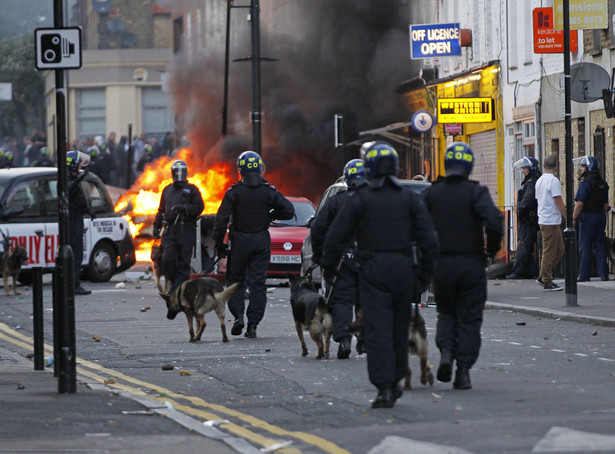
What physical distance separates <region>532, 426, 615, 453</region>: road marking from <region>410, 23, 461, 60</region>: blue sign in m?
29.3

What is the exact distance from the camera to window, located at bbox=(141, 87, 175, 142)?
257 feet

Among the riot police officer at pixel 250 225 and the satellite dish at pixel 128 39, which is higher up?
the satellite dish at pixel 128 39

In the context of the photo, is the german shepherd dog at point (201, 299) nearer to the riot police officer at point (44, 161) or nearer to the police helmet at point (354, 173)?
the police helmet at point (354, 173)

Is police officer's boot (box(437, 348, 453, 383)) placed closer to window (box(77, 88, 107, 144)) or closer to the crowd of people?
the crowd of people

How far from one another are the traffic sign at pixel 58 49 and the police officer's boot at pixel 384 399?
326 centimetres

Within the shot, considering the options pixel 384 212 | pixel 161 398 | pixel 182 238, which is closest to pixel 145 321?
pixel 182 238

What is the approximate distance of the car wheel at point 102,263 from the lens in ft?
85.4

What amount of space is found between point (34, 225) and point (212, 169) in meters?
14.2

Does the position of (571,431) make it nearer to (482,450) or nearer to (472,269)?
(482,450)

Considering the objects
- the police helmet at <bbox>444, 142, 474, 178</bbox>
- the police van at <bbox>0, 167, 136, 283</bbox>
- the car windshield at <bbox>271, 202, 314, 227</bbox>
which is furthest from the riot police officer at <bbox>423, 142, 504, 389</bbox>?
the car windshield at <bbox>271, 202, 314, 227</bbox>

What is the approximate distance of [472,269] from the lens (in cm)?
1091

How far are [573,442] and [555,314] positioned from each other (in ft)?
31.8

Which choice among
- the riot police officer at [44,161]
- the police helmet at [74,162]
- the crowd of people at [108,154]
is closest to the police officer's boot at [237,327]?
the police helmet at [74,162]

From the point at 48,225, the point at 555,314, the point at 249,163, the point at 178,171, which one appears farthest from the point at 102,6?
the point at 249,163
